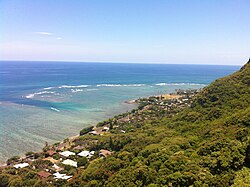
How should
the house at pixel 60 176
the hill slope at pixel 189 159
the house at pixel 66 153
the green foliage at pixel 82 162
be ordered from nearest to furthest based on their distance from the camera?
the hill slope at pixel 189 159
the house at pixel 60 176
the green foliage at pixel 82 162
the house at pixel 66 153

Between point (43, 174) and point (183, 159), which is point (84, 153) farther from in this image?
point (183, 159)

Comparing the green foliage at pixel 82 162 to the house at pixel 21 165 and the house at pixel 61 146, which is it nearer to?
the house at pixel 21 165

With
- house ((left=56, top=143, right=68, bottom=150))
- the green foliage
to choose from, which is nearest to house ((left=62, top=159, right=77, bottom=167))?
the green foliage

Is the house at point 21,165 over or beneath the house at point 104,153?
beneath

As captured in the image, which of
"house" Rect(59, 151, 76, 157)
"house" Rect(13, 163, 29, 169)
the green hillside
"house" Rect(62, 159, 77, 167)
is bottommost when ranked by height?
"house" Rect(13, 163, 29, 169)

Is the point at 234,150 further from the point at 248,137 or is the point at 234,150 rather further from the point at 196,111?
the point at 196,111

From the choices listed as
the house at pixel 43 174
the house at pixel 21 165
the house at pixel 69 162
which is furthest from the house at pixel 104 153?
the house at pixel 21 165

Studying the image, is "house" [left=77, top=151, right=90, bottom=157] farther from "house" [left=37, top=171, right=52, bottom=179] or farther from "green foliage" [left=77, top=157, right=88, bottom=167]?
"house" [left=37, top=171, right=52, bottom=179]

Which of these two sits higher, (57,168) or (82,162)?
(82,162)

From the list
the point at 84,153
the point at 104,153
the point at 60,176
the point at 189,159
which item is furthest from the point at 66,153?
the point at 189,159

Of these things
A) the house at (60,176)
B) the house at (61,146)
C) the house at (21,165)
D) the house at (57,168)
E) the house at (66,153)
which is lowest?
the house at (61,146)
